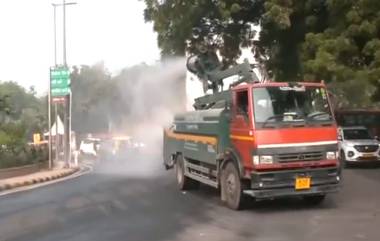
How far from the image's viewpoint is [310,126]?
44.7 feet

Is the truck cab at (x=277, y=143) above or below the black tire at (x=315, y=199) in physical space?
above

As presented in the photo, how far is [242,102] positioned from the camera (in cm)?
1402

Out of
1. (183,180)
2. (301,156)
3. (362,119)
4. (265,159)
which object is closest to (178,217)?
(265,159)

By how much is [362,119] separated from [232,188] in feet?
82.2

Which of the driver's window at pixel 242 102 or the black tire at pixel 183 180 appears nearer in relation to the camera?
the driver's window at pixel 242 102

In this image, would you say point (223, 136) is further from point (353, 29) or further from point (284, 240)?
point (353, 29)

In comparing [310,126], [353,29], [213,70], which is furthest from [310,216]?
[353,29]

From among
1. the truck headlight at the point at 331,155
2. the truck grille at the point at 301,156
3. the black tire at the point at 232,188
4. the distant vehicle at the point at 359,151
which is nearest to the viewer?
the truck grille at the point at 301,156

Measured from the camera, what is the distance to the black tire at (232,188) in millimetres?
13914

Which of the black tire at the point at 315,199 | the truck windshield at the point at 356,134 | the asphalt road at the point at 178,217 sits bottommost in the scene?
the asphalt road at the point at 178,217

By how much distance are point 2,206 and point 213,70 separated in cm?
672

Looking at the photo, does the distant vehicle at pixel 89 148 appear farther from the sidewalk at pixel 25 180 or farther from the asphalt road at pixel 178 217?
the asphalt road at pixel 178 217

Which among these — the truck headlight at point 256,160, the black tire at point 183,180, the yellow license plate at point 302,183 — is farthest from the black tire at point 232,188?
the black tire at point 183,180

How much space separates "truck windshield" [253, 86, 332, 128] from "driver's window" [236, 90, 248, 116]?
22 centimetres
